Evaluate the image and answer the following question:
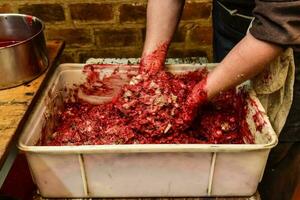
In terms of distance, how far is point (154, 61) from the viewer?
1.18 metres

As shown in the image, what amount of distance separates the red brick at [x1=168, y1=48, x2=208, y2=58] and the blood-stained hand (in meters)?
0.52

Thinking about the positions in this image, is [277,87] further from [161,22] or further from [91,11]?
[91,11]

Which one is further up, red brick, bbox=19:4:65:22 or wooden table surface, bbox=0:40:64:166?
red brick, bbox=19:4:65:22

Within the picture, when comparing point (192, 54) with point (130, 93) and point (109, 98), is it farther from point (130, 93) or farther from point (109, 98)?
point (130, 93)

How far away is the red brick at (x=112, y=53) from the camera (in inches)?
68.3

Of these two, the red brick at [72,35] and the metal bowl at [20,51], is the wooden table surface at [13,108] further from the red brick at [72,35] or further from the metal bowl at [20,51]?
the red brick at [72,35]

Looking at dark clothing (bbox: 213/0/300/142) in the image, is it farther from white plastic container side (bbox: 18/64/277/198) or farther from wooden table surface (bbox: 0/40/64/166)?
wooden table surface (bbox: 0/40/64/166)

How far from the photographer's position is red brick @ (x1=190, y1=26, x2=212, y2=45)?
65.9 inches

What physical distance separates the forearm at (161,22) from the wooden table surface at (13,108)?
0.36 meters

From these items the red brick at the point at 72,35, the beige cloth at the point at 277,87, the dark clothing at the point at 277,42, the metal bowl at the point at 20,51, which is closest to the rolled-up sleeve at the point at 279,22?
the dark clothing at the point at 277,42

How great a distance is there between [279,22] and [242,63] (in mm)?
152

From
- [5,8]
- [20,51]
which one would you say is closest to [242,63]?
[20,51]

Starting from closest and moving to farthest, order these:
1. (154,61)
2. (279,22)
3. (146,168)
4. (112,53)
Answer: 1. (279,22)
2. (146,168)
3. (154,61)
4. (112,53)

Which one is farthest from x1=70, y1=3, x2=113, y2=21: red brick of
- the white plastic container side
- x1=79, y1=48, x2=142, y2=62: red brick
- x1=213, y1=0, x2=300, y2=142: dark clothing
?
the white plastic container side
